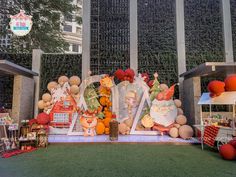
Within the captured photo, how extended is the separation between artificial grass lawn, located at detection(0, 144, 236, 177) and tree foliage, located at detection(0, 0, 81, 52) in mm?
9108

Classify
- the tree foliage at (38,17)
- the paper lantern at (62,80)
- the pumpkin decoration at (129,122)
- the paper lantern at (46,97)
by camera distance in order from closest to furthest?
1. the pumpkin decoration at (129,122)
2. the paper lantern at (46,97)
3. the paper lantern at (62,80)
4. the tree foliage at (38,17)

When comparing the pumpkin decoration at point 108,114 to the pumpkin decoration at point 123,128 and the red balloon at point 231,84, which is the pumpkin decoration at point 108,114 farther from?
the red balloon at point 231,84

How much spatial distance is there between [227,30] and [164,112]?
16.2 feet

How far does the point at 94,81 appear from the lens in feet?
24.6

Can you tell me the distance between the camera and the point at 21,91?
263 inches

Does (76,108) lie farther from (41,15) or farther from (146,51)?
(41,15)

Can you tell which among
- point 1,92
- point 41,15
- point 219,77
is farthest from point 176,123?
point 41,15

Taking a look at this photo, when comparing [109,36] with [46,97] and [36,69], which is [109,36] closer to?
[36,69]

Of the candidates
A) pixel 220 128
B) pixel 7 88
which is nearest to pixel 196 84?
pixel 220 128

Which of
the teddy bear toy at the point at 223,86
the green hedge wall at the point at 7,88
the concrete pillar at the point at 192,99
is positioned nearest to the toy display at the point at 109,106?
the concrete pillar at the point at 192,99

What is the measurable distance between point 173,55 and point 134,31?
208 cm

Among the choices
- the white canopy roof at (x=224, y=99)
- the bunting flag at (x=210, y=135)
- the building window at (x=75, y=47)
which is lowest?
the bunting flag at (x=210, y=135)

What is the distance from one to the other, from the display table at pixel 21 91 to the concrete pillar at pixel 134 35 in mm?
4223

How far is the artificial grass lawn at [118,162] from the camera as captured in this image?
350 centimetres
